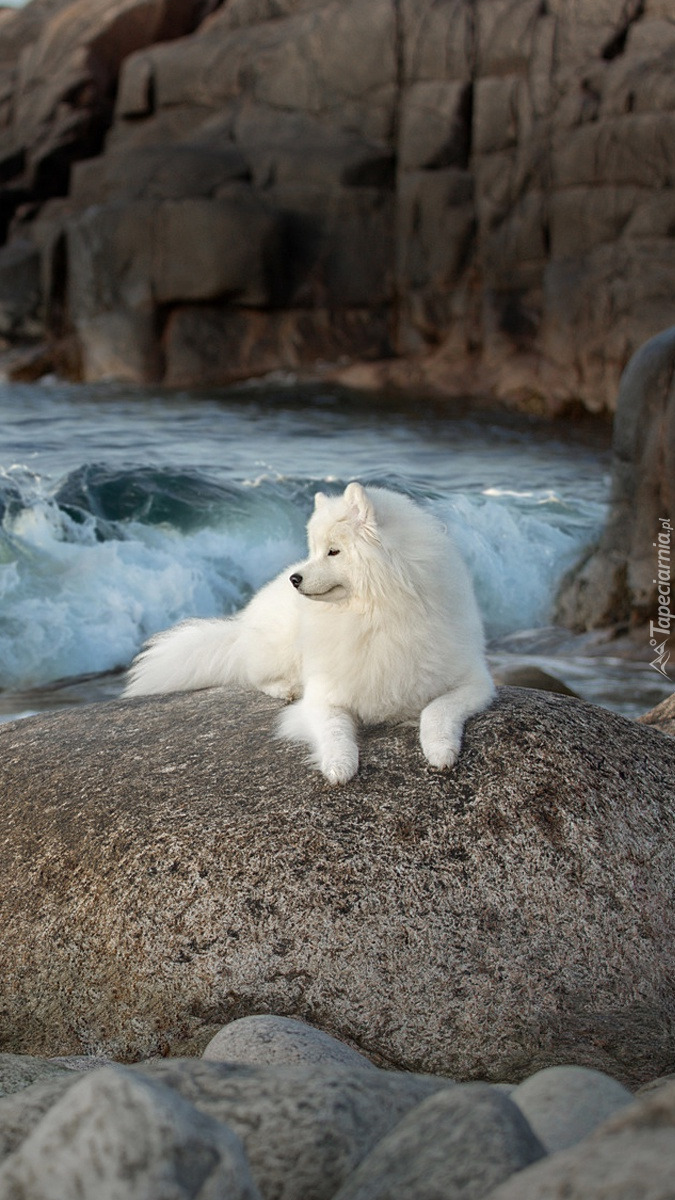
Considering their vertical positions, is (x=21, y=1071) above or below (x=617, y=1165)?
below

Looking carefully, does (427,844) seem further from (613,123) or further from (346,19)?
(346,19)

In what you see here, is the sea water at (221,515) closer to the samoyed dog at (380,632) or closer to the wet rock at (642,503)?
the wet rock at (642,503)

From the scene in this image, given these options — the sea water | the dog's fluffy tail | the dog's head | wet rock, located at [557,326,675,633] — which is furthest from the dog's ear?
wet rock, located at [557,326,675,633]

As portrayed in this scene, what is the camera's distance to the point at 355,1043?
345cm

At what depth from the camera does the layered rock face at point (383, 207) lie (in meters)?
20.0

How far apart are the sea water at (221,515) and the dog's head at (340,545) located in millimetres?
3766

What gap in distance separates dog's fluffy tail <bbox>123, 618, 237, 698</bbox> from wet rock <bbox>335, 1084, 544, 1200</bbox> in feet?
10.5

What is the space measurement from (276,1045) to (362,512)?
167cm

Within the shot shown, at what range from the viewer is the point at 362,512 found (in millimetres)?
3834

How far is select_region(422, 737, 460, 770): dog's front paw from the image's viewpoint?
381cm

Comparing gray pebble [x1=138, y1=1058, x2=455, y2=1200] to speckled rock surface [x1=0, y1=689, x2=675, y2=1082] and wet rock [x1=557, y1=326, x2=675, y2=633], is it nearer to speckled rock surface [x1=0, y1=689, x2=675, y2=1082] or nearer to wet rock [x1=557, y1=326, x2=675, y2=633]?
speckled rock surface [x1=0, y1=689, x2=675, y2=1082]

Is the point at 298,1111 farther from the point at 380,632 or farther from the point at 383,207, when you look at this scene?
the point at 383,207

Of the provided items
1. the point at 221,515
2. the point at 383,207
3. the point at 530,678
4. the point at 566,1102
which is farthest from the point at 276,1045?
the point at 383,207

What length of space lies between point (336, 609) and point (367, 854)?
0.88 meters
